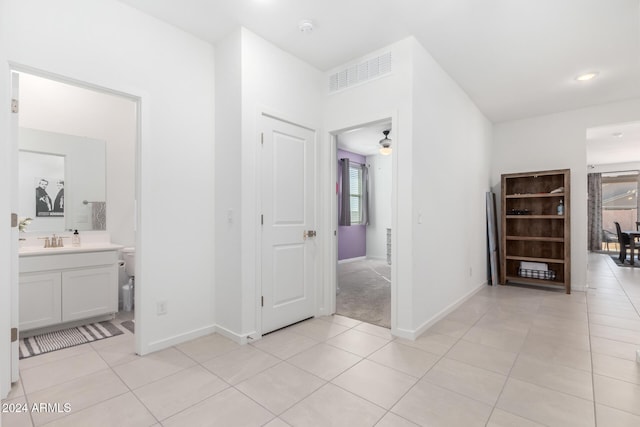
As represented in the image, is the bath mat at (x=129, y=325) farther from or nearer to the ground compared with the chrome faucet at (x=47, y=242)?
nearer to the ground

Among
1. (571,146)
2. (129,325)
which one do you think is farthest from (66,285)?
(571,146)

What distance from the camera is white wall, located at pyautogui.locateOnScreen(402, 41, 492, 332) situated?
2893 mm

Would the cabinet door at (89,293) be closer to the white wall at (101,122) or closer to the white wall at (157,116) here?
the white wall at (101,122)

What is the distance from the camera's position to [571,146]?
4.73m

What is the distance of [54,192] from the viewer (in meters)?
3.38

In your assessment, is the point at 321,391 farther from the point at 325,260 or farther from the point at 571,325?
the point at 571,325

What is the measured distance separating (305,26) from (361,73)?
0.78 m

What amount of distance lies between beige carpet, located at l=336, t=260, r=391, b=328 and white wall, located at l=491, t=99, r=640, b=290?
293cm

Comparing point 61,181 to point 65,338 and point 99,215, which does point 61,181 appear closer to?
point 99,215

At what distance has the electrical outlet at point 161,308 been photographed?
8.36 feet

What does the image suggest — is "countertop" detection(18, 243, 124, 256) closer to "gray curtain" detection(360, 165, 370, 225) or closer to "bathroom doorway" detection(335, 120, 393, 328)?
"bathroom doorway" detection(335, 120, 393, 328)

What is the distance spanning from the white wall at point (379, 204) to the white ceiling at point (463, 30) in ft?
13.8

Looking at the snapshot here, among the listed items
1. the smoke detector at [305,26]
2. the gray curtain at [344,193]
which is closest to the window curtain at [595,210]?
the gray curtain at [344,193]

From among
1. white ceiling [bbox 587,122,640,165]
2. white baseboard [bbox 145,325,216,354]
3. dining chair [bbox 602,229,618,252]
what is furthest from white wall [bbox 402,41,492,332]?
dining chair [bbox 602,229,618,252]
